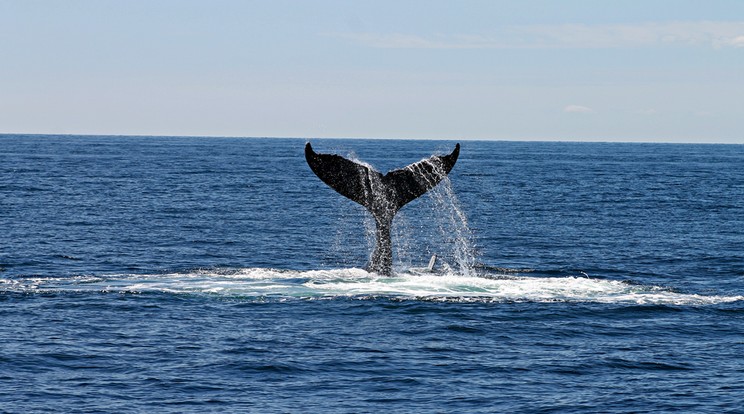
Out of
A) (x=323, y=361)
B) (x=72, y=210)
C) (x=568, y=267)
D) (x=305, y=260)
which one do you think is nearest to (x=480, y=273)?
(x=568, y=267)

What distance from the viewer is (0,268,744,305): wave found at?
2173cm

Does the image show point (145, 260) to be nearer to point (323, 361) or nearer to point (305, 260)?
point (305, 260)

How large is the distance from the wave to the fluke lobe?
1645 millimetres

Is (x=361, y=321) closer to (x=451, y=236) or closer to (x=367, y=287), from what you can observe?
(x=367, y=287)

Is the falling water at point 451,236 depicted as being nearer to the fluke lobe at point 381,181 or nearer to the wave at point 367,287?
the fluke lobe at point 381,181

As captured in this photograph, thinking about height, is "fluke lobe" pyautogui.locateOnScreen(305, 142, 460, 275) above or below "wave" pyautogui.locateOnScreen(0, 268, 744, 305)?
above

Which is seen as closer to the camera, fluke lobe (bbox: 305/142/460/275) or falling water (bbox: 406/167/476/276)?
fluke lobe (bbox: 305/142/460/275)

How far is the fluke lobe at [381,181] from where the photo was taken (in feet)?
66.7

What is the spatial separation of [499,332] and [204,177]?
6285 centimetres

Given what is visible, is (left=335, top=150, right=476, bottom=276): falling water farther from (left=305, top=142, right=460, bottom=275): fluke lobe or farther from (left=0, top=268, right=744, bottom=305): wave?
(left=0, top=268, right=744, bottom=305): wave

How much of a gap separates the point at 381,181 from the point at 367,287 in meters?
2.47

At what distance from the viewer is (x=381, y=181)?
68.7 ft

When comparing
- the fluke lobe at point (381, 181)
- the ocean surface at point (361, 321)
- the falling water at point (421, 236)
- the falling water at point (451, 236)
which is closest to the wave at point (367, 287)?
the ocean surface at point (361, 321)

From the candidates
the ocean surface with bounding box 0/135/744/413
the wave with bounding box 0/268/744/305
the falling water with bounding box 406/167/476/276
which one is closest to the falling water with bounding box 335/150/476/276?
the falling water with bounding box 406/167/476/276
